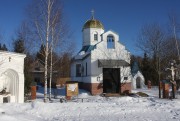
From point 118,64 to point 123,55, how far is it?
6.34 feet

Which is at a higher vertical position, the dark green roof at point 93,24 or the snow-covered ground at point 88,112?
the dark green roof at point 93,24

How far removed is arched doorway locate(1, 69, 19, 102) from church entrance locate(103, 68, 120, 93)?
1299 centimetres

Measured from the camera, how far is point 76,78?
36.5m

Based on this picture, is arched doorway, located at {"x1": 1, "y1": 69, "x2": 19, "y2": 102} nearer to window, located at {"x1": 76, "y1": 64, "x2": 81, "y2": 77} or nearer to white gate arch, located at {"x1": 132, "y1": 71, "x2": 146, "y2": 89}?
window, located at {"x1": 76, "y1": 64, "x2": 81, "y2": 77}

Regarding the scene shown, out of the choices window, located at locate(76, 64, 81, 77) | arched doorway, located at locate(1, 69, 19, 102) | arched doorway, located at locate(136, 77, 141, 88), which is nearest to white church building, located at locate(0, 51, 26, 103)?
arched doorway, located at locate(1, 69, 19, 102)

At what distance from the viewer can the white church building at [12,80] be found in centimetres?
1969

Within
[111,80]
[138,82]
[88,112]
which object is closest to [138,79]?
[138,82]

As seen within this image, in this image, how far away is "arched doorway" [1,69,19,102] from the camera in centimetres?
2044

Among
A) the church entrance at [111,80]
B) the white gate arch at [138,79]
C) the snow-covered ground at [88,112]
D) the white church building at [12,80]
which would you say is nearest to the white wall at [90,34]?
the church entrance at [111,80]

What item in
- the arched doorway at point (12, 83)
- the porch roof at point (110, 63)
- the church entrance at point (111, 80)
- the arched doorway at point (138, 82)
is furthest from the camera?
the arched doorway at point (138, 82)

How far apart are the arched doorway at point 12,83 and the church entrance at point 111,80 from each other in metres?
13.0

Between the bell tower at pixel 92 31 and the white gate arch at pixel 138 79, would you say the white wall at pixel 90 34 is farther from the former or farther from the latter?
the white gate arch at pixel 138 79

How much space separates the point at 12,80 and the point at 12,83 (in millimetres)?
243

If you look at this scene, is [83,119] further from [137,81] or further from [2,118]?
[137,81]
